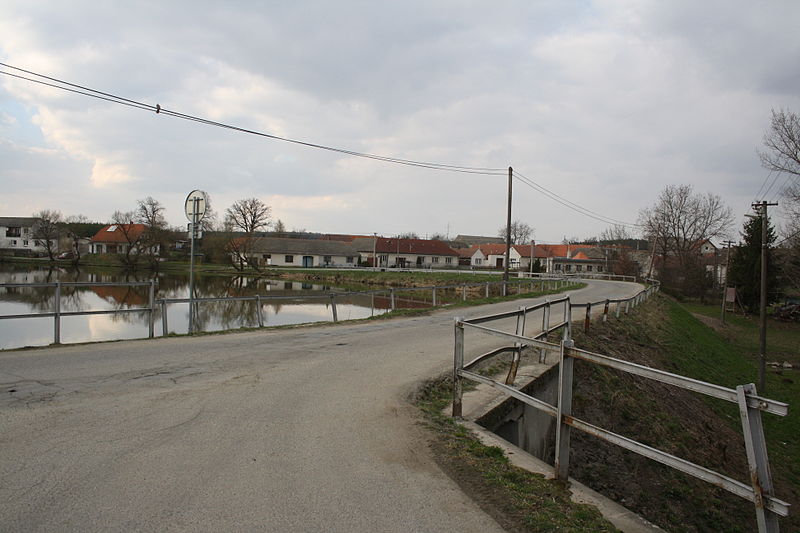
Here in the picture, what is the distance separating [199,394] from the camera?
6.49m

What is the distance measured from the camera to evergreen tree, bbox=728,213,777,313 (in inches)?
1863

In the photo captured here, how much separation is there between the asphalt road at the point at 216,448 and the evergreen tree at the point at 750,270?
169ft

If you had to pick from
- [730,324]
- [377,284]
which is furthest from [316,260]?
[730,324]

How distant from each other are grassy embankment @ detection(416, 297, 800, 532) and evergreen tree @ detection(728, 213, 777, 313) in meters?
34.2

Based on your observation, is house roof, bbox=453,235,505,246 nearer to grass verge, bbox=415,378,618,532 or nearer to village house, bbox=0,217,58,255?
village house, bbox=0,217,58,255

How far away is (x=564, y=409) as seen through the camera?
4.39 m

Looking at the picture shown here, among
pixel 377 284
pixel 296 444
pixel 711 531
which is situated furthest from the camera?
pixel 377 284

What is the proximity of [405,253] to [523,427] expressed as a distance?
86000 millimetres

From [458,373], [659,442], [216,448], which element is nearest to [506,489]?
[458,373]

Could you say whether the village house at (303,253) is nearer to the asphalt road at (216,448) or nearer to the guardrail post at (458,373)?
the asphalt road at (216,448)

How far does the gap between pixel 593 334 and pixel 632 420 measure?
5.37 meters

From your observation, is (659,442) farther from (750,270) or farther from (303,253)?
(303,253)

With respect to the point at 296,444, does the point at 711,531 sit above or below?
below

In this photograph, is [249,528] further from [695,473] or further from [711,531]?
[711,531]
